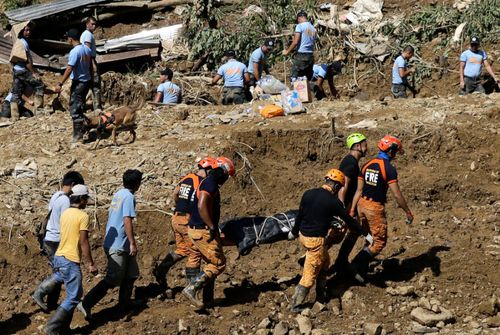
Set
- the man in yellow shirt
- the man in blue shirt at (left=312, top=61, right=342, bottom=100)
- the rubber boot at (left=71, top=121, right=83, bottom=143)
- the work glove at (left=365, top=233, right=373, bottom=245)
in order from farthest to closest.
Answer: the man in blue shirt at (left=312, top=61, right=342, bottom=100) → the rubber boot at (left=71, top=121, right=83, bottom=143) → the work glove at (left=365, top=233, right=373, bottom=245) → the man in yellow shirt

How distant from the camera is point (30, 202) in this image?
1162cm

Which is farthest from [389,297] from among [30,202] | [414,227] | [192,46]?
[192,46]

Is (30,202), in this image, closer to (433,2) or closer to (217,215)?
(217,215)

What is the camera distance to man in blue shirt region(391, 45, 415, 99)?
51.5ft

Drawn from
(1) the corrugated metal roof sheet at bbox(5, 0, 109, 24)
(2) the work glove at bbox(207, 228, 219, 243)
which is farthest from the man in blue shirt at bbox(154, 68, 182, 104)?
Answer: (2) the work glove at bbox(207, 228, 219, 243)

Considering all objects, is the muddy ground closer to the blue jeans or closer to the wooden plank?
the blue jeans

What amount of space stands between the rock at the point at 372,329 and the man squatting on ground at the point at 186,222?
188cm

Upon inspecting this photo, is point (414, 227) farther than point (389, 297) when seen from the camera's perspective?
Yes

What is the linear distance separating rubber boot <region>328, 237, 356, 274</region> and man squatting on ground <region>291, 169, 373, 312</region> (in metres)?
0.60

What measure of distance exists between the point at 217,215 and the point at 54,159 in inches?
182

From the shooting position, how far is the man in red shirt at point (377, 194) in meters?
9.46

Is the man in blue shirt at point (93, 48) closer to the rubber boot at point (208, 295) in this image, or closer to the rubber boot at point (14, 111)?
the rubber boot at point (14, 111)

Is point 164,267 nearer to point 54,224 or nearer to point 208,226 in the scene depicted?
point 208,226

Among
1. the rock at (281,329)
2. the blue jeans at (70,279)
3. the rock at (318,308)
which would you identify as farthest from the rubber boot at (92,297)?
the rock at (318,308)
